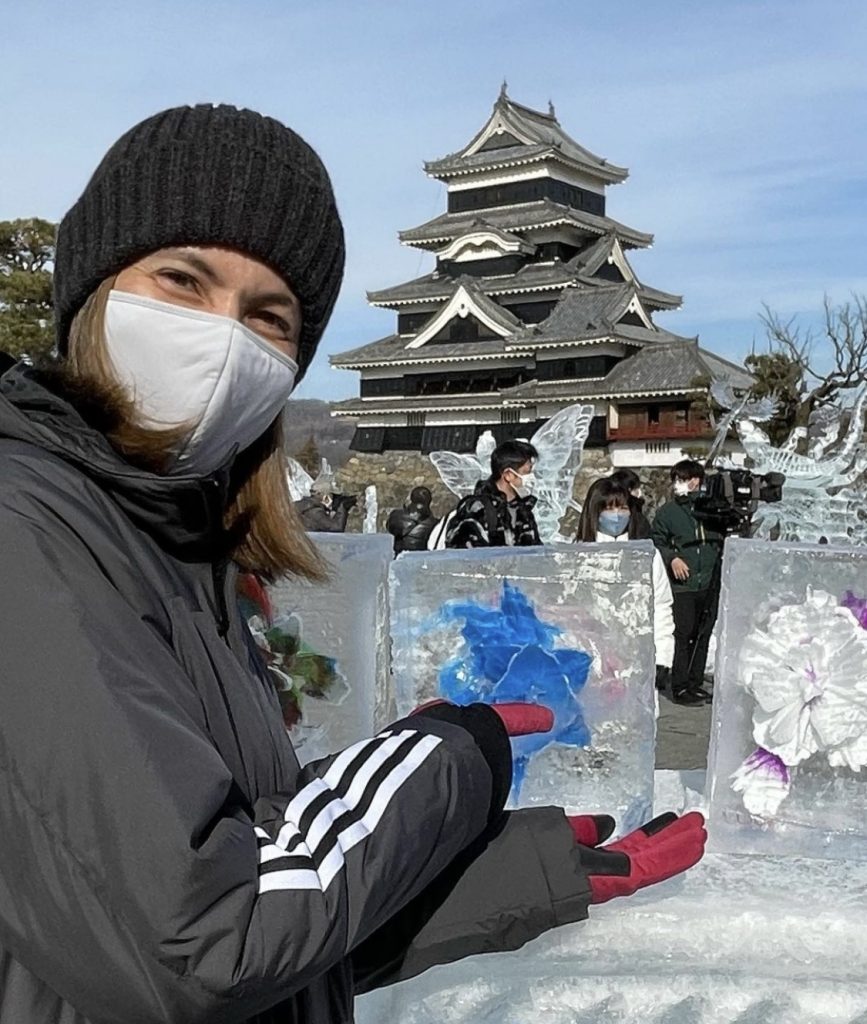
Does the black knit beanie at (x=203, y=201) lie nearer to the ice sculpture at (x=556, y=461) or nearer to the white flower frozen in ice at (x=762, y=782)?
the white flower frozen in ice at (x=762, y=782)

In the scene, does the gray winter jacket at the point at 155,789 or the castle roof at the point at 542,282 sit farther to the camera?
the castle roof at the point at 542,282

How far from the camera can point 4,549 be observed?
0.74m

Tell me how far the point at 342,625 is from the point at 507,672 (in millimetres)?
483

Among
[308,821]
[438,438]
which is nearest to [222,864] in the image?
[308,821]

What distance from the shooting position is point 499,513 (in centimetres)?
530

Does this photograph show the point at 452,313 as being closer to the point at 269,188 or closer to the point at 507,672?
the point at 507,672

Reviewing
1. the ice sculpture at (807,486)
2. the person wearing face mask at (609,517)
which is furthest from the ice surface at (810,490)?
the person wearing face mask at (609,517)

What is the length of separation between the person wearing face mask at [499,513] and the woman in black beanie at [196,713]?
398 cm

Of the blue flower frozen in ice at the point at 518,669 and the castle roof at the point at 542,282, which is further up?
the castle roof at the point at 542,282

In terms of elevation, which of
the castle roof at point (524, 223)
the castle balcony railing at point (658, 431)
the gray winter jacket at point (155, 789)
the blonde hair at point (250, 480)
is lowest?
the gray winter jacket at point (155, 789)

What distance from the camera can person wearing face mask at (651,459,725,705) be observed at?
6.89m

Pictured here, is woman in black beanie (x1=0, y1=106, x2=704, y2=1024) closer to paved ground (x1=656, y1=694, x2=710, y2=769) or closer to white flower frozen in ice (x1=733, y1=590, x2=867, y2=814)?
white flower frozen in ice (x1=733, y1=590, x2=867, y2=814)

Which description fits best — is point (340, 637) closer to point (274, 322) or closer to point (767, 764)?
point (767, 764)

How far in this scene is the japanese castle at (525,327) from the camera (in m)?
28.0
